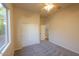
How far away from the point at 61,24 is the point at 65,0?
5694 millimetres

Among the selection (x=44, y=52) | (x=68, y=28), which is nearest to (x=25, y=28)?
(x=44, y=52)

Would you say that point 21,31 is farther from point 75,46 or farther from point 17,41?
point 75,46

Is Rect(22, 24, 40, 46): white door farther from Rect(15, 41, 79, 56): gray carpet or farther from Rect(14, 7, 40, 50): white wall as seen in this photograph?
Rect(15, 41, 79, 56): gray carpet

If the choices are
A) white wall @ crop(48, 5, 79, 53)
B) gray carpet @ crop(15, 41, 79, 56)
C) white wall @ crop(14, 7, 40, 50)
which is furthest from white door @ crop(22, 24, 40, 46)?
white wall @ crop(48, 5, 79, 53)

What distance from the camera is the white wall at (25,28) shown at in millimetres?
5941

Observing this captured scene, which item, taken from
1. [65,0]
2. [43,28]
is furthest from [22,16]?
[65,0]

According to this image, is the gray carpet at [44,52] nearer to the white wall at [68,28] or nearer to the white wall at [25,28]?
the white wall at [68,28]

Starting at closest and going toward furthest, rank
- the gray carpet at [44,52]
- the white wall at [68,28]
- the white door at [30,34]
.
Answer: the gray carpet at [44,52] < the white wall at [68,28] < the white door at [30,34]

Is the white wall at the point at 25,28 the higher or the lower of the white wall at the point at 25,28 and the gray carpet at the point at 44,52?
the higher

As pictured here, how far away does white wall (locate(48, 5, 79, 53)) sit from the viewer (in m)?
5.16

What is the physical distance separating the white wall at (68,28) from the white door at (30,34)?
152 cm

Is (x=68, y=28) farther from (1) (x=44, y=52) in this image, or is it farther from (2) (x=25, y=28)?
(2) (x=25, y=28)

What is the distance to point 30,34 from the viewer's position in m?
7.17

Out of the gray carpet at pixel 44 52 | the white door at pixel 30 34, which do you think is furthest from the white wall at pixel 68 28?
the white door at pixel 30 34
